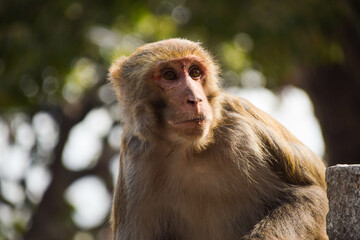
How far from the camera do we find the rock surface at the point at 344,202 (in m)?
4.27

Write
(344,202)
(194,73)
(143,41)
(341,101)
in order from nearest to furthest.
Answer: (344,202) < (194,73) < (143,41) < (341,101)

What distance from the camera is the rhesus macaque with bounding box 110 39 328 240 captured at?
5.39 meters

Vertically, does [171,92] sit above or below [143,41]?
below

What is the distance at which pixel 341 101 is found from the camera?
A: 1394 centimetres

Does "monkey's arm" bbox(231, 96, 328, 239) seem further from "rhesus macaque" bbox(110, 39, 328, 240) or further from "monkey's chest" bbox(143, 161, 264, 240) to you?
"monkey's chest" bbox(143, 161, 264, 240)

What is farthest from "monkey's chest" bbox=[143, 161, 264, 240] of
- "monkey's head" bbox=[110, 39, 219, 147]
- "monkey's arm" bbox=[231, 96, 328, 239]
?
"monkey's head" bbox=[110, 39, 219, 147]

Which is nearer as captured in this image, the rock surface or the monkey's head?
the rock surface

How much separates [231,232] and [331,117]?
29.0 ft

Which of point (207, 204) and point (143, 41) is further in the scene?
point (143, 41)

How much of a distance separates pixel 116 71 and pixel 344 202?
2730mm

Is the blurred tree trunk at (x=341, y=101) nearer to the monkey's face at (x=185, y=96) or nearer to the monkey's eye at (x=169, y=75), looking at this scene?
the monkey's face at (x=185, y=96)

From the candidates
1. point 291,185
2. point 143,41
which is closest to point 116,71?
point 291,185

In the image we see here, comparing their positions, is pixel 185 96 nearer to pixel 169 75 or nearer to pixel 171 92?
pixel 171 92

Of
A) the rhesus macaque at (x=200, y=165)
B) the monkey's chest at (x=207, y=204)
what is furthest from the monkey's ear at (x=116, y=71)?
the monkey's chest at (x=207, y=204)
